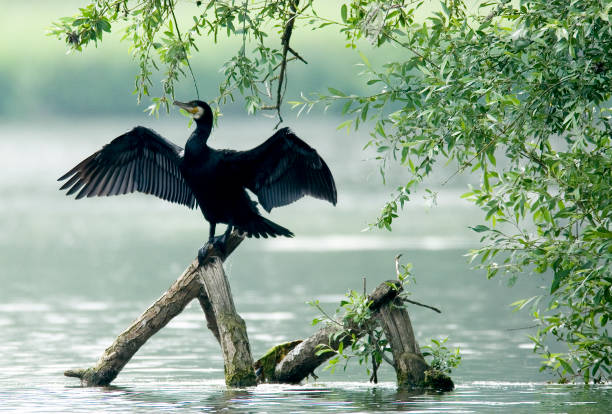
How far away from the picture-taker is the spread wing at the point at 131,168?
10.8 metres

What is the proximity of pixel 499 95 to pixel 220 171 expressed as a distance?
315 centimetres

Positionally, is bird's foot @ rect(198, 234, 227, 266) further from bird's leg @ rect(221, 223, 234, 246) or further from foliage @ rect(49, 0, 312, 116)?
foliage @ rect(49, 0, 312, 116)

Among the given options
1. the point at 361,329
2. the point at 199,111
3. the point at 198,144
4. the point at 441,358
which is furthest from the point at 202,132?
the point at 441,358

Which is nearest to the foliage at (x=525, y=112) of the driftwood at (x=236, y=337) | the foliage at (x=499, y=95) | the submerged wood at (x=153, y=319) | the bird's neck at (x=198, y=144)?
the foliage at (x=499, y=95)

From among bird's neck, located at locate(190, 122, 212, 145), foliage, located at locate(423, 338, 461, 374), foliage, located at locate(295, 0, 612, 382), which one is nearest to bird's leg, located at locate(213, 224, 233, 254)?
bird's neck, located at locate(190, 122, 212, 145)

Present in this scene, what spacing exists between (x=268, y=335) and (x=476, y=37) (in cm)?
836

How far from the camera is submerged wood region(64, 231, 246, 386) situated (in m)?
10.0

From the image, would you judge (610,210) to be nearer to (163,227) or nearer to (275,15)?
(275,15)

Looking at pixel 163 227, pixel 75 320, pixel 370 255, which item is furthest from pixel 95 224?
pixel 75 320

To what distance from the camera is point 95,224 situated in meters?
60.8

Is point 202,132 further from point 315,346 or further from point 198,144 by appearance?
point 315,346

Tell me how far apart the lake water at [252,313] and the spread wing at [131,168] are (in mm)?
1848

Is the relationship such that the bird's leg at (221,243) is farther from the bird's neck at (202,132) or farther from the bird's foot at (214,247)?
the bird's neck at (202,132)

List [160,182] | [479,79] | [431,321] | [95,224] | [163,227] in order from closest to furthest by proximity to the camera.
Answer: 1. [479,79]
2. [160,182]
3. [431,321]
4. [163,227]
5. [95,224]
